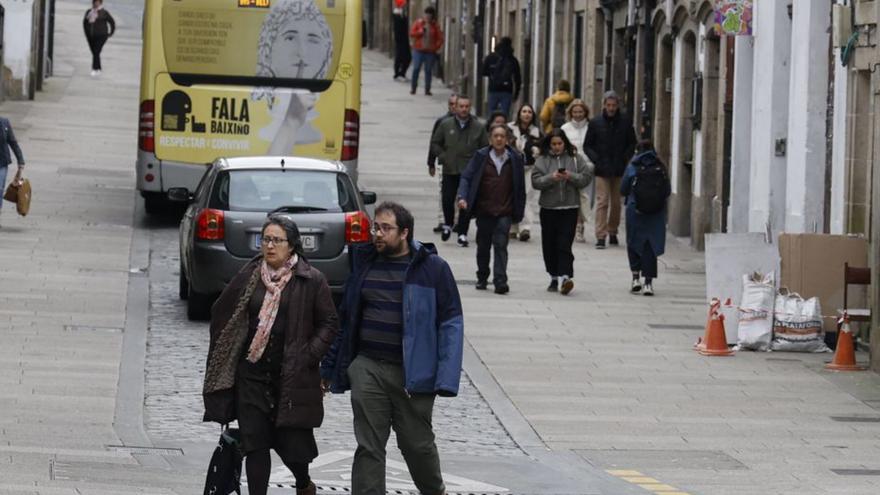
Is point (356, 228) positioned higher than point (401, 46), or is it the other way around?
point (401, 46)

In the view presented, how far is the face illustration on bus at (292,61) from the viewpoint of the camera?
25.0m

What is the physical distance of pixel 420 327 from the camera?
10492mm

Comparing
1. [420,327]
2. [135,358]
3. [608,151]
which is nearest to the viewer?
[420,327]

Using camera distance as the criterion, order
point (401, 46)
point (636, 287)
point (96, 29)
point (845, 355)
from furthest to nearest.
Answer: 1. point (401, 46)
2. point (96, 29)
3. point (636, 287)
4. point (845, 355)

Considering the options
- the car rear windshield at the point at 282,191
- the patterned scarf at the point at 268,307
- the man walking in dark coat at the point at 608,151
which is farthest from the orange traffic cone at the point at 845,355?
the man walking in dark coat at the point at 608,151

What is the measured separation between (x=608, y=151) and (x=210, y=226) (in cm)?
923

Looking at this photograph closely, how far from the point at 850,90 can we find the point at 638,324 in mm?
2866

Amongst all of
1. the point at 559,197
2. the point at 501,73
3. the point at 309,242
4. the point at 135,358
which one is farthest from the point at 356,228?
the point at 501,73

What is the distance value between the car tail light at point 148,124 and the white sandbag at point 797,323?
9.13 meters

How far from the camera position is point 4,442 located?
12727mm

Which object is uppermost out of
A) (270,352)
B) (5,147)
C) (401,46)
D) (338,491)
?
(401,46)

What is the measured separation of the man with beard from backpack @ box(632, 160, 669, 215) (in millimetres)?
11239

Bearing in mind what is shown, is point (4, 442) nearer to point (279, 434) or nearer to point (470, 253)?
point (279, 434)

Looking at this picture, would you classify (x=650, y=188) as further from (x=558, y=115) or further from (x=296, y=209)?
(x=558, y=115)
